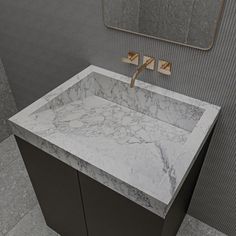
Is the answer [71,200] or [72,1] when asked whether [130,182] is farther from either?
[72,1]

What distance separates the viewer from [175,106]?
1.20 meters

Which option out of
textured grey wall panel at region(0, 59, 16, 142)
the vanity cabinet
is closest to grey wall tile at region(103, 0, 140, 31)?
the vanity cabinet

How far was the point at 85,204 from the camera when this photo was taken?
1134mm

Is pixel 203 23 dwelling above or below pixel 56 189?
above

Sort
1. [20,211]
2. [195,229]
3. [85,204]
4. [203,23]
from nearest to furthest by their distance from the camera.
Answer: [203,23]
[85,204]
[195,229]
[20,211]

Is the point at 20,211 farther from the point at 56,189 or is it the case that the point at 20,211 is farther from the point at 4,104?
the point at 4,104

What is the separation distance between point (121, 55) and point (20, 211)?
125 centimetres

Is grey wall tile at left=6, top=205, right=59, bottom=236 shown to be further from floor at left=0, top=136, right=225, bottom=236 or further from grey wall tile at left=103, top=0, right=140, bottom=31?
grey wall tile at left=103, top=0, right=140, bottom=31

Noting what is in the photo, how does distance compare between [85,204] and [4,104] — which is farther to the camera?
[4,104]

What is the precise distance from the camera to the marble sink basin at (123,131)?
0.85 meters

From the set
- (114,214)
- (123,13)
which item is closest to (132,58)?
(123,13)

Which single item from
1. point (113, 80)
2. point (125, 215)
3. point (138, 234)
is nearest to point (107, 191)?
point (125, 215)

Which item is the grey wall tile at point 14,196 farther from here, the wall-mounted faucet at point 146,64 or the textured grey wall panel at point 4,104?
the wall-mounted faucet at point 146,64

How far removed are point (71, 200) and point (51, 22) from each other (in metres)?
0.99
